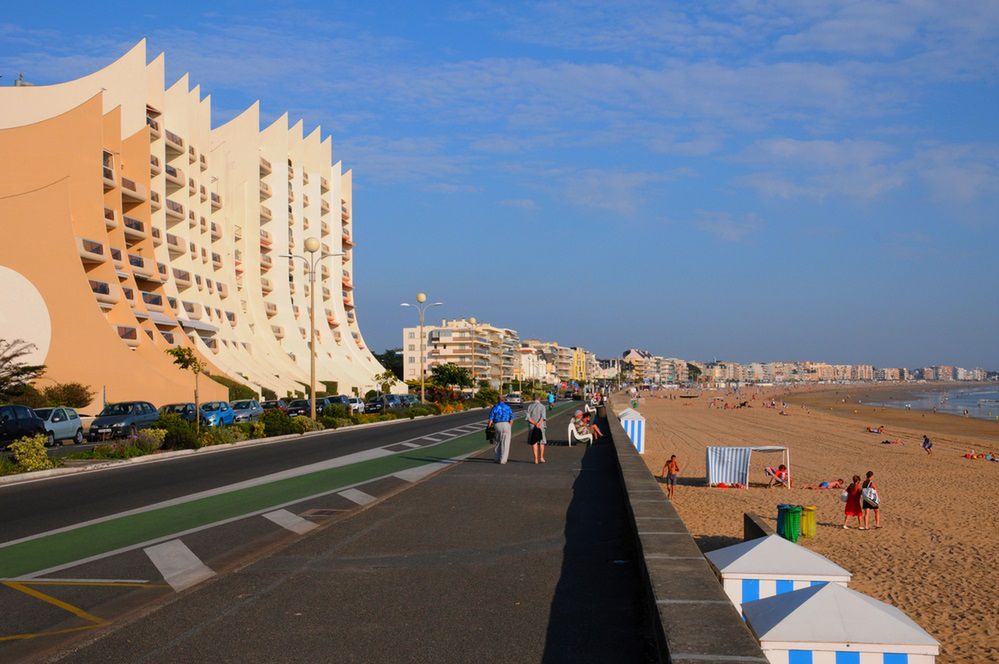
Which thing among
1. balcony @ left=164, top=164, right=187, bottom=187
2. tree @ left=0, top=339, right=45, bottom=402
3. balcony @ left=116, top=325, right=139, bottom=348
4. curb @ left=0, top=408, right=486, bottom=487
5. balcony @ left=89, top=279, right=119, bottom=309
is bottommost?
curb @ left=0, top=408, right=486, bottom=487

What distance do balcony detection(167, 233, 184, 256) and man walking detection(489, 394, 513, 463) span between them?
167 feet

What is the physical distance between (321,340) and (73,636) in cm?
8833

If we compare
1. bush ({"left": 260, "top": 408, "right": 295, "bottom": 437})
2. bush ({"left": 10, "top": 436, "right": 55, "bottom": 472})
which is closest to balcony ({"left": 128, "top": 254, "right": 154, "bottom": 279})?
bush ({"left": 260, "top": 408, "right": 295, "bottom": 437})

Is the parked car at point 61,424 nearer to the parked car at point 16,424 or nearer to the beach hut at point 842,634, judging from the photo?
the parked car at point 16,424

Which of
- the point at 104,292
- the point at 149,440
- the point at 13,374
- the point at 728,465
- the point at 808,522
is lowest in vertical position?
the point at 808,522

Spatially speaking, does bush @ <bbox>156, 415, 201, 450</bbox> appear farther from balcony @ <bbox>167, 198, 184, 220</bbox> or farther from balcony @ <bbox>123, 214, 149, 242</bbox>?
balcony @ <bbox>167, 198, 184, 220</bbox>

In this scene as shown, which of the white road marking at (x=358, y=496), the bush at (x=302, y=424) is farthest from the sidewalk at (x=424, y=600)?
the bush at (x=302, y=424)

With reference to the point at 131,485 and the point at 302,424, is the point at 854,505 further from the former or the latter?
the point at 302,424

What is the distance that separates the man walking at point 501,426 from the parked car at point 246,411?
21716mm

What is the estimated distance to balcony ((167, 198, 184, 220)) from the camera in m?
65.2

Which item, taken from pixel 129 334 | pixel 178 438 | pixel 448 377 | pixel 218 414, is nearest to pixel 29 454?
pixel 178 438

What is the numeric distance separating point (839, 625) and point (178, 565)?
620 centimetres

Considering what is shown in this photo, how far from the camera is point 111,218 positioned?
176 ft

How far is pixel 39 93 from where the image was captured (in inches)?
2141
